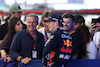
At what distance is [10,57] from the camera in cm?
→ 314

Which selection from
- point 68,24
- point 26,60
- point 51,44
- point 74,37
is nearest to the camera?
point 51,44

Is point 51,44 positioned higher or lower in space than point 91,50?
higher

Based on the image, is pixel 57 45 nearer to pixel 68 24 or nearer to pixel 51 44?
pixel 51 44

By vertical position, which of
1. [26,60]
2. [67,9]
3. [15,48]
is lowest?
[26,60]

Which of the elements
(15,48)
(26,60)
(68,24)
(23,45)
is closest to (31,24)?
(23,45)

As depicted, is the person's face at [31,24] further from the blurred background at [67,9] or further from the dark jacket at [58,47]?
the blurred background at [67,9]

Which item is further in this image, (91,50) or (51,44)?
(91,50)

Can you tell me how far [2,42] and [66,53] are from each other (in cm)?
141

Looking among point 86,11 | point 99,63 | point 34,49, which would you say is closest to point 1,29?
point 34,49

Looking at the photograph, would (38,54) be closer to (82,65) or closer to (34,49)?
(34,49)

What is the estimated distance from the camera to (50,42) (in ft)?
7.87

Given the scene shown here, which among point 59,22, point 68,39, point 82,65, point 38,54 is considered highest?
point 59,22

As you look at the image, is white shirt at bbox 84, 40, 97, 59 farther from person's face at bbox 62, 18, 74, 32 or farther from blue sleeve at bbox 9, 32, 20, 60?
blue sleeve at bbox 9, 32, 20, 60

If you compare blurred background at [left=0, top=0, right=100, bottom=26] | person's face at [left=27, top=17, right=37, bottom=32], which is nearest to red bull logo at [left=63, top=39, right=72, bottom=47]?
person's face at [left=27, top=17, right=37, bottom=32]
